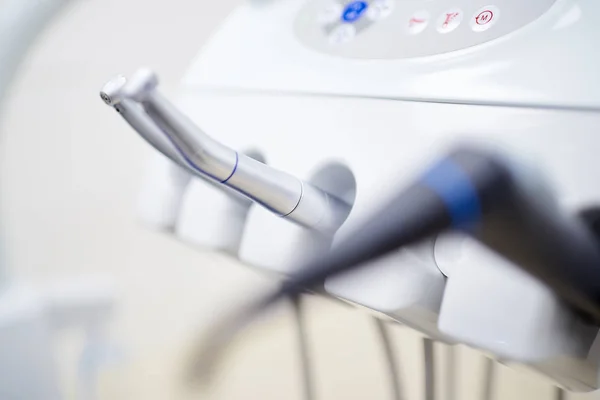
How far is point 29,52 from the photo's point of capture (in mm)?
704

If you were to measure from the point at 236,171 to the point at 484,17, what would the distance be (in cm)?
16

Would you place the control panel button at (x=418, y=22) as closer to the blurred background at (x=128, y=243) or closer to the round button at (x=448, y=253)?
the round button at (x=448, y=253)

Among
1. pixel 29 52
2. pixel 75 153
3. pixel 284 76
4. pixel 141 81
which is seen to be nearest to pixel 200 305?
pixel 75 153

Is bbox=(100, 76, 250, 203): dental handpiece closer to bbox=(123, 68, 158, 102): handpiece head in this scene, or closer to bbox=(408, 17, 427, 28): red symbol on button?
bbox=(123, 68, 158, 102): handpiece head

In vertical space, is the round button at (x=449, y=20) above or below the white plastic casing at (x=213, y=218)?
below

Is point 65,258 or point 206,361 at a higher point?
point 65,258

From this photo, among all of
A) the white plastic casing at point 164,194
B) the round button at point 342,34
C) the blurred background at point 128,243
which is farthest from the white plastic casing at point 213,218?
the blurred background at point 128,243

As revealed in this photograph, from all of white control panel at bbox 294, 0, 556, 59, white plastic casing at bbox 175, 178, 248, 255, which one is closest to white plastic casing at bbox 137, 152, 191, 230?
white plastic casing at bbox 175, 178, 248, 255

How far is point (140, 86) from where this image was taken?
24 centimetres

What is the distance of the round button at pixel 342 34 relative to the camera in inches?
15.0

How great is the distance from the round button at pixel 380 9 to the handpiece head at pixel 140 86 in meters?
0.18

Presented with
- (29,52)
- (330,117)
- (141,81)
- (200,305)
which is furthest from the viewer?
(200,305)

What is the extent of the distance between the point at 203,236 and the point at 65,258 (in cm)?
46

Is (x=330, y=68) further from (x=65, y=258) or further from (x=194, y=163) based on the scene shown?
(x=65, y=258)
